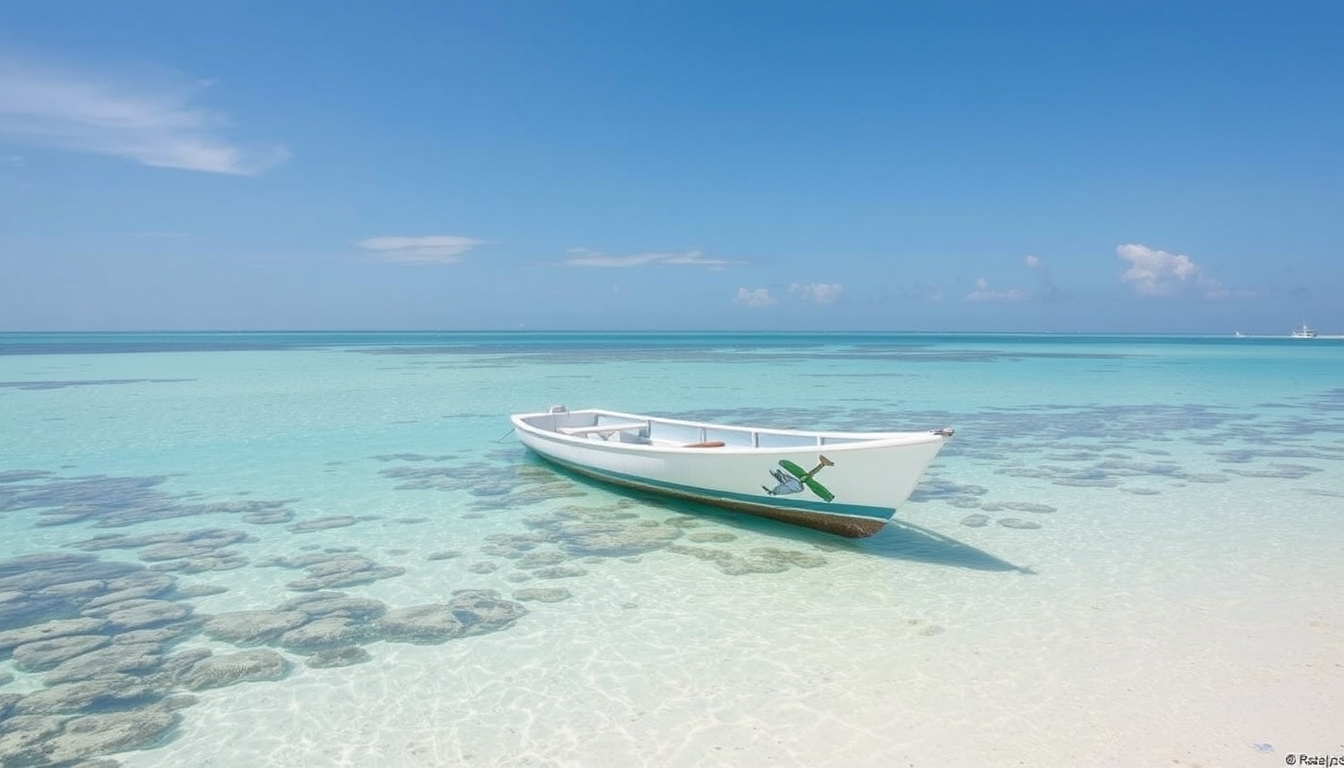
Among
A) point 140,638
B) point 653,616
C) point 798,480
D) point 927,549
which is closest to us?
point 140,638

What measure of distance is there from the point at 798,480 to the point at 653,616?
2849 millimetres

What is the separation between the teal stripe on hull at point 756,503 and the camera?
888cm

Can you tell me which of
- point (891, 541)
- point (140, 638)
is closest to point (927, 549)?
point (891, 541)

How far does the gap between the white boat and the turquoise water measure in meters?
0.38

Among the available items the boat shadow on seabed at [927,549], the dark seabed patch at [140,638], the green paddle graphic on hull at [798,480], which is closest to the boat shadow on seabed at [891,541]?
the boat shadow on seabed at [927,549]

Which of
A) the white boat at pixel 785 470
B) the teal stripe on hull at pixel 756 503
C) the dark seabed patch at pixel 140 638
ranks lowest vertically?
the dark seabed patch at pixel 140 638

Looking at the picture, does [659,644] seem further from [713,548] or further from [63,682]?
[63,682]

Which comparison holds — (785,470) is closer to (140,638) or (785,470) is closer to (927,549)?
(927,549)

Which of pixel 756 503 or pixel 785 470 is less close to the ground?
pixel 785 470

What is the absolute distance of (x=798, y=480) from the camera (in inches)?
364

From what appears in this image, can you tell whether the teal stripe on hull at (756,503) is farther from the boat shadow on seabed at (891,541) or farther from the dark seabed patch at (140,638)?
the dark seabed patch at (140,638)

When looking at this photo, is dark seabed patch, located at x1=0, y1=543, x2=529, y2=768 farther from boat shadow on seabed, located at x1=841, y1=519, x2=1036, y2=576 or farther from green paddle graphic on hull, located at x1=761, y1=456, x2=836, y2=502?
boat shadow on seabed, located at x1=841, y1=519, x2=1036, y2=576

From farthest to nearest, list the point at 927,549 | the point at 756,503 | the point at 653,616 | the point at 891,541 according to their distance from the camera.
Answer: the point at 756,503 → the point at 891,541 → the point at 927,549 → the point at 653,616

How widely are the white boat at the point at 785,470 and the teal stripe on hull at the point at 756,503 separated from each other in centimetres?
1
